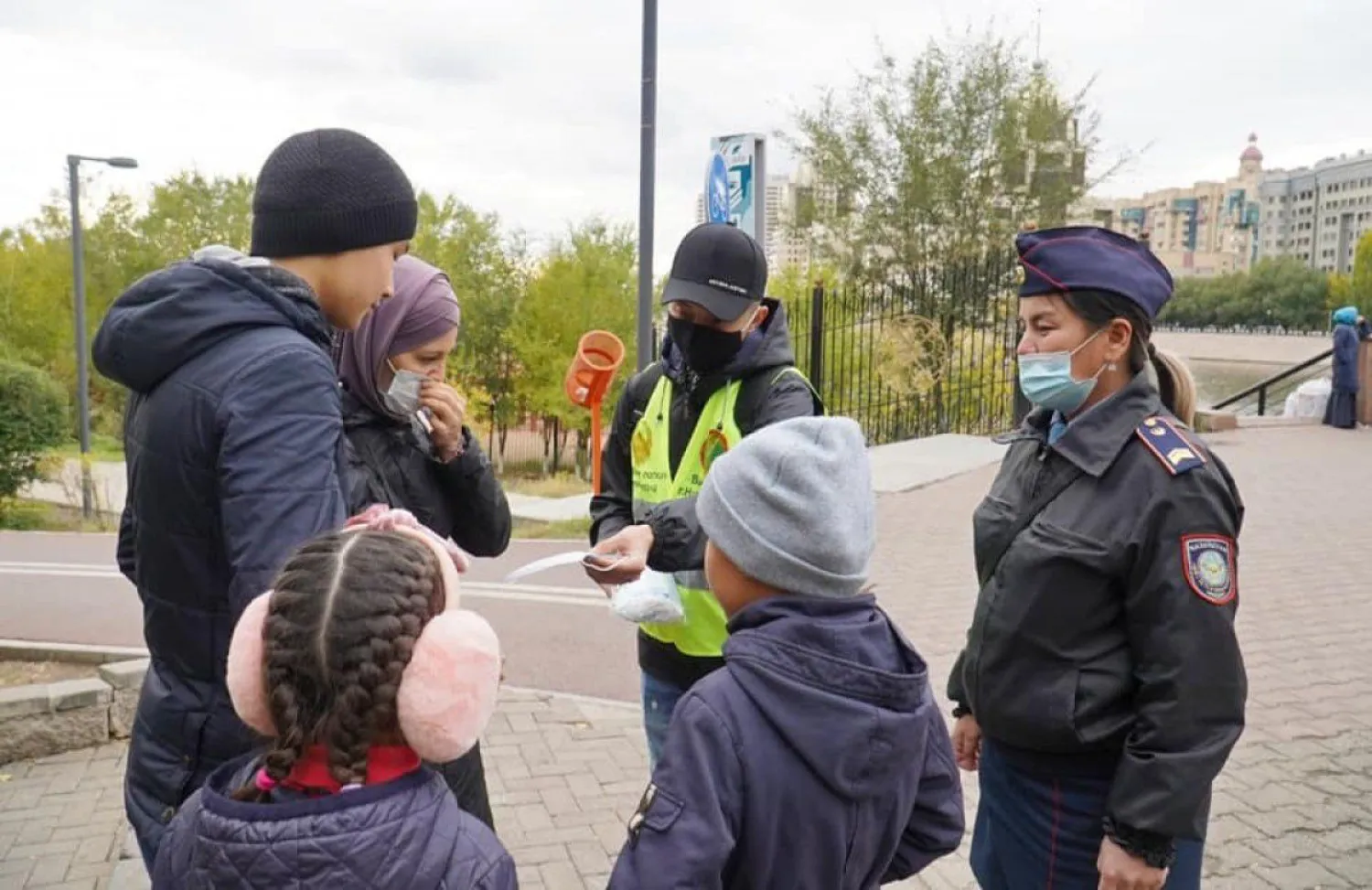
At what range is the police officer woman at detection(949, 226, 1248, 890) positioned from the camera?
2023mm

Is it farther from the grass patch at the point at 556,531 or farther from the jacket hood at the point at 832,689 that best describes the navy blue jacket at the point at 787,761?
the grass patch at the point at 556,531

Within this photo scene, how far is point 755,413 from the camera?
8.36ft

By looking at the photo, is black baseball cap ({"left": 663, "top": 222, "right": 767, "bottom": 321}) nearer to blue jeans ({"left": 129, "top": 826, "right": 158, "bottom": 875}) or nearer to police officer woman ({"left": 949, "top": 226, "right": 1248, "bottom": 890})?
police officer woman ({"left": 949, "top": 226, "right": 1248, "bottom": 890})

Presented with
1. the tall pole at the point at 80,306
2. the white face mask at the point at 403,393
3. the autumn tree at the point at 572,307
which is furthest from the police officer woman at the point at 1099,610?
the autumn tree at the point at 572,307

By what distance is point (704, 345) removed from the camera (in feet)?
8.70

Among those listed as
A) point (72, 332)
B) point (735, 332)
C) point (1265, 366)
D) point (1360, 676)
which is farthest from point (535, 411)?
point (735, 332)

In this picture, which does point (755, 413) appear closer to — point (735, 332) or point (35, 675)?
point (735, 332)

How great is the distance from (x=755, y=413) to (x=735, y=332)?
215 millimetres

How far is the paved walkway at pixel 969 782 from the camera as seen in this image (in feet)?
12.7

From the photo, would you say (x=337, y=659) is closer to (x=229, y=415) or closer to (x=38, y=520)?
(x=229, y=415)

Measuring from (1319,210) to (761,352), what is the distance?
403ft

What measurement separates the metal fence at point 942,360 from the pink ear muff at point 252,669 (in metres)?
15.6

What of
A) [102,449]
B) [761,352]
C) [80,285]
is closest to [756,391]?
[761,352]

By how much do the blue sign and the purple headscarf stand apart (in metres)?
4.98
